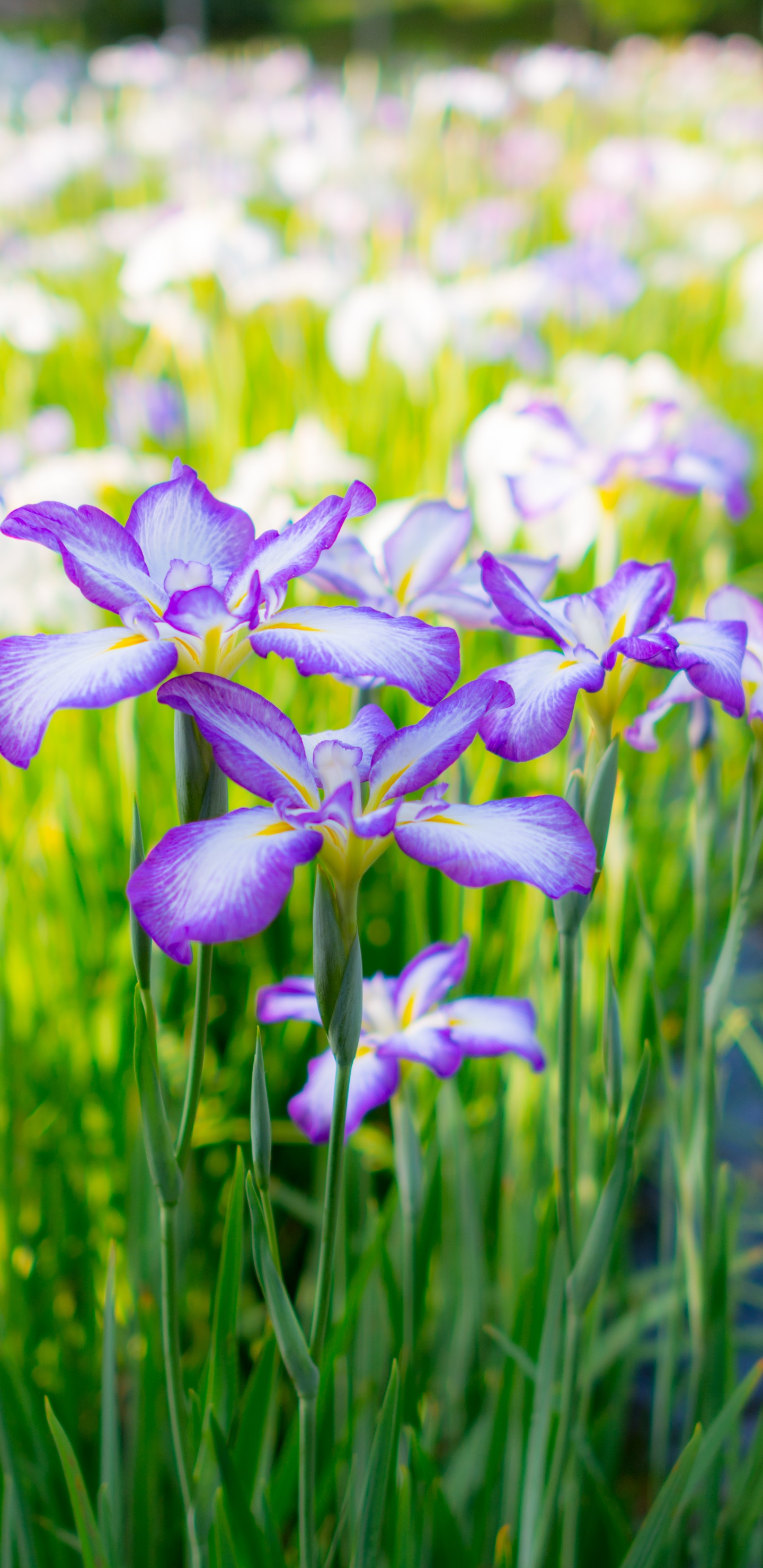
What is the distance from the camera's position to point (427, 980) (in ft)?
2.35

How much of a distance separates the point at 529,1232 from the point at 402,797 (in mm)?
589

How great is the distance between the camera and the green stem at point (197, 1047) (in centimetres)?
49

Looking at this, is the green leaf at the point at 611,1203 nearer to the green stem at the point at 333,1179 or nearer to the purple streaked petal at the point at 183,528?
the green stem at the point at 333,1179

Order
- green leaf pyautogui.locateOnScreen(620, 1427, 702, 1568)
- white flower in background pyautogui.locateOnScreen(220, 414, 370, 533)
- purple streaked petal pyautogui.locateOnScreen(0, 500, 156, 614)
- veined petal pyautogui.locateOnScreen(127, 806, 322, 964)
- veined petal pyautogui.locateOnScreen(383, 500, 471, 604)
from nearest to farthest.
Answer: veined petal pyautogui.locateOnScreen(127, 806, 322, 964) < purple streaked petal pyautogui.locateOnScreen(0, 500, 156, 614) < green leaf pyautogui.locateOnScreen(620, 1427, 702, 1568) < veined petal pyautogui.locateOnScreen(383, 500, 471, 604) < white flower in background pyautogui.locateOnScreen(220, 414, 370, 533)

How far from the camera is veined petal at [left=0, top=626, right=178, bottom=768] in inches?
17.4

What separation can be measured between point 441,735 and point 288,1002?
273 millimetres

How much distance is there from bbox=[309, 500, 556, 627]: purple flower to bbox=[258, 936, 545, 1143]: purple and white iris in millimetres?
216

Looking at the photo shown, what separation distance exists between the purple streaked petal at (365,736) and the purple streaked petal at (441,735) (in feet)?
0.05

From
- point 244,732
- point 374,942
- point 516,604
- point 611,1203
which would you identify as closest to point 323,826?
point 244,732

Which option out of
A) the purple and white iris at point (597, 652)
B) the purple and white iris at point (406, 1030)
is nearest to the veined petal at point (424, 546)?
the purple and white iris at point (597, 652)

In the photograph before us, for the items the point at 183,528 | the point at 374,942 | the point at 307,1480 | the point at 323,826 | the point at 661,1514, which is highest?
the point at 183,528

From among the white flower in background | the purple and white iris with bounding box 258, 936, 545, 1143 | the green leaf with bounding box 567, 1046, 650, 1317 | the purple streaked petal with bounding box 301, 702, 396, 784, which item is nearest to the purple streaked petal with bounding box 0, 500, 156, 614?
the purple streaked petal with bounding box 301, 702, 396, 784

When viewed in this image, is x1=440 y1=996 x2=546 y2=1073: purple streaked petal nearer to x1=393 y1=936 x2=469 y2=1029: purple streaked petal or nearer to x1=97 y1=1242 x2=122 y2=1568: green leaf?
x1=393 y1=936 x2=469 y2=1029: purple streaked petal

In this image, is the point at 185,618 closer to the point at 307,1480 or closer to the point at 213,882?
the point at 213,882
